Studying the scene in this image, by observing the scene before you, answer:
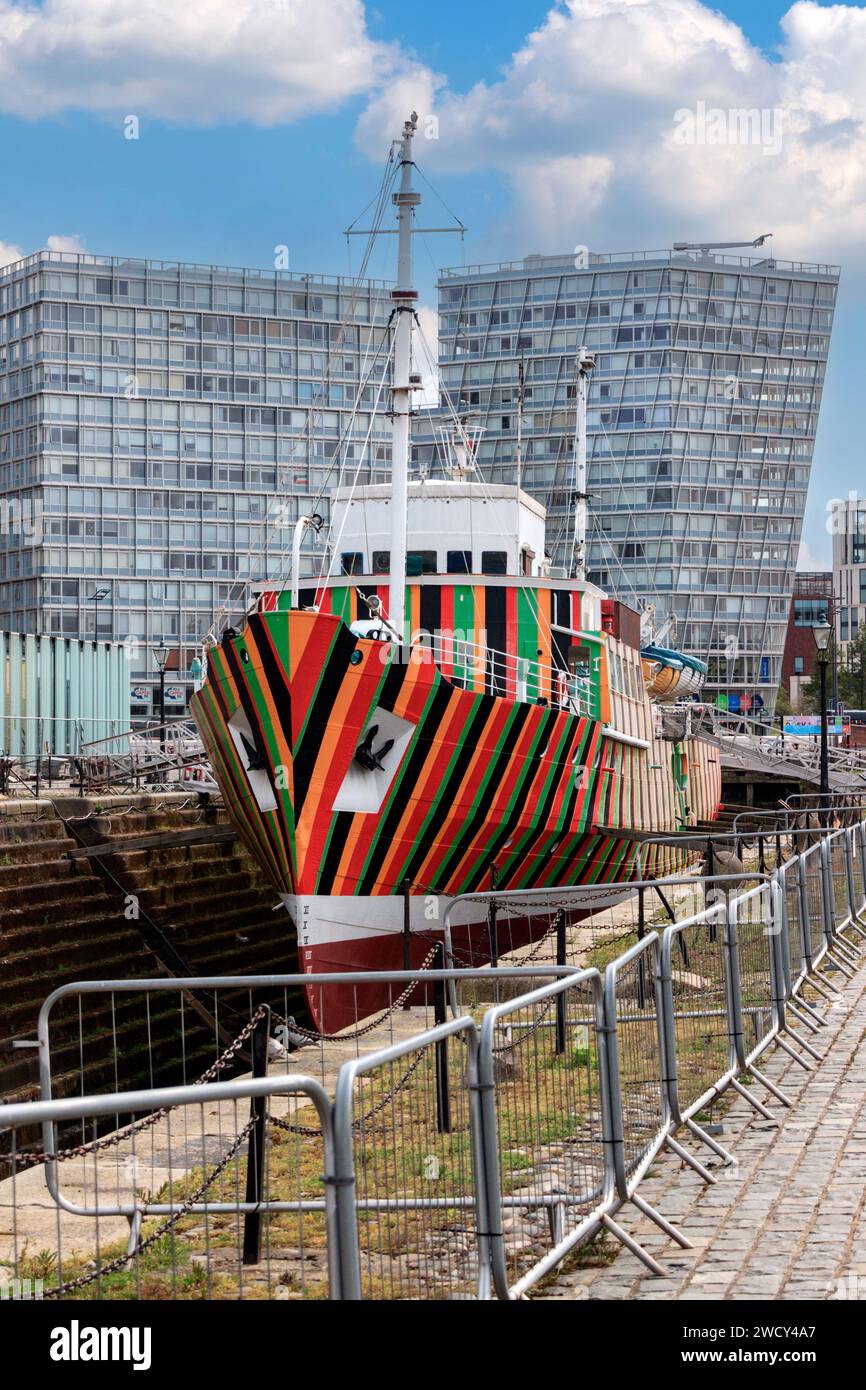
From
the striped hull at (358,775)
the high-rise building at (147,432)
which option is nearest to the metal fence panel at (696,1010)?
the striped hull at (358,775)

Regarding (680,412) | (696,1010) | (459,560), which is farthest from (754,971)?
(680,412)

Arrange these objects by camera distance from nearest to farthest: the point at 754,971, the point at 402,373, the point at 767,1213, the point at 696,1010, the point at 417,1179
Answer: the point at 417,1179 → the point at 767,1213 → the point at 696,1010 → the point at 754,971 → the point at 402,373

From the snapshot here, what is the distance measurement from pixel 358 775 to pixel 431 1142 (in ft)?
37.2

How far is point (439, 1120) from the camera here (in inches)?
247

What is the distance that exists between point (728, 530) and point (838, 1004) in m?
88.8

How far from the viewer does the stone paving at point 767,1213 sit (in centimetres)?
624

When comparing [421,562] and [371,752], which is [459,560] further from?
[371,752]

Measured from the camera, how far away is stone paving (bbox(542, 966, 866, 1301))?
20.5 ft

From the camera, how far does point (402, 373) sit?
19188 mm

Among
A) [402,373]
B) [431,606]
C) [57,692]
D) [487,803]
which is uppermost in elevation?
[402,373]

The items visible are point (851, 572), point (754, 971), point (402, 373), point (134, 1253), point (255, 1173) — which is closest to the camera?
point (134, 1253)

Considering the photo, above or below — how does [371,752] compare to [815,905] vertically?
above

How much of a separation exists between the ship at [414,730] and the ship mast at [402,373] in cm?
3
